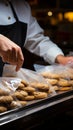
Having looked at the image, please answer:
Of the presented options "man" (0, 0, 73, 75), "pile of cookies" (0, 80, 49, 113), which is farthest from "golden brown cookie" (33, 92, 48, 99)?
"man" (0, 0, 73, 75)

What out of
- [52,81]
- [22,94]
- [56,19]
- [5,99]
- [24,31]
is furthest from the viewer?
[56,19]

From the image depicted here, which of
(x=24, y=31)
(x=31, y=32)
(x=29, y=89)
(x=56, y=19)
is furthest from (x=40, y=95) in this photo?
(x=56, y=19)

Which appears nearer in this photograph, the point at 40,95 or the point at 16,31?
the point at 40,95

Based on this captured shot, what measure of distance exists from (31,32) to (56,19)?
427cm

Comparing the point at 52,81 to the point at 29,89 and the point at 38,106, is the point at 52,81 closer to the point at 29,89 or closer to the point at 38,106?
the point at 29,89

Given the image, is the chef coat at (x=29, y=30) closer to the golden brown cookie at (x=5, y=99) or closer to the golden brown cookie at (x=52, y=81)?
the golden brown cookie at (x=52, y=81)

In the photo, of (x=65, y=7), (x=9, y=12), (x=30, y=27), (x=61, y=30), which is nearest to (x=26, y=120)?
(x=9, y=12)

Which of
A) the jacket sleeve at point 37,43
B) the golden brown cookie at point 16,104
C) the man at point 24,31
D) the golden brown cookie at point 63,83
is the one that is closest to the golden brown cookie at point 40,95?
the golden brown cookie at point 16,104

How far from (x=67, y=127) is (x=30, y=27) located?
3.51 feet

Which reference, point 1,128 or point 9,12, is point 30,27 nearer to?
point 9,12

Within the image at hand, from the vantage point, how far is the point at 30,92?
4.53ft

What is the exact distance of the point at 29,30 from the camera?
2.47m

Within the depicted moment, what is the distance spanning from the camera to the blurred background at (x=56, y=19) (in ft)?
17.5

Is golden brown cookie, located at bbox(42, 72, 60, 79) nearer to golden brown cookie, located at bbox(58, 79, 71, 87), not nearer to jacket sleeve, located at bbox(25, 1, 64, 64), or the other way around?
golden brown cookie, located at bbox(58, 79, 71, 87)
